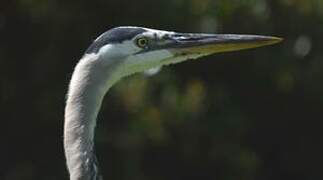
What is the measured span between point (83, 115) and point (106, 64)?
251 millimetres

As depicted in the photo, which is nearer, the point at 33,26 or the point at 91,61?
the point at 91,61

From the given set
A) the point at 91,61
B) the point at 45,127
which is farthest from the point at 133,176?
the point at 91,61

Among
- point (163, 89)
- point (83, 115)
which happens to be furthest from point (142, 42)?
point (163, 89)

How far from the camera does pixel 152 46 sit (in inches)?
223

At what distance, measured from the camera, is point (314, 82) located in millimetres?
10711

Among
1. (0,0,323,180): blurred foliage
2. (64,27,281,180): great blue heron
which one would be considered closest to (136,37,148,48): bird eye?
→ (64,27,281,180): great blue heron

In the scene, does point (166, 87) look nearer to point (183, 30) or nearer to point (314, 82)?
point (183, 30)

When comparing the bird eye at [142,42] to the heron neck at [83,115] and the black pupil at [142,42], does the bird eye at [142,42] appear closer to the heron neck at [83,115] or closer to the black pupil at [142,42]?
the black pupil at [142,42]

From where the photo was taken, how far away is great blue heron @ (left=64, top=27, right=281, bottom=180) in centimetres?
538

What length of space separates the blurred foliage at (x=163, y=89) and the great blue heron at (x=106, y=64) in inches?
149

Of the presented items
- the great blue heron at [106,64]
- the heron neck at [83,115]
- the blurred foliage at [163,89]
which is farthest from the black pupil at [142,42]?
the blurred foliage at [163,89]

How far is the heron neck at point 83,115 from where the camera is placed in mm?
5359

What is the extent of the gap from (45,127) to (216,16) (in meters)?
1.64

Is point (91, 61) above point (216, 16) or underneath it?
above
